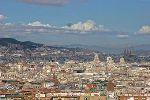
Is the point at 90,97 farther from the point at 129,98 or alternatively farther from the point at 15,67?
the point at 15,67

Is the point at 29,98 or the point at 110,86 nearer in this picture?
the point at 29,98

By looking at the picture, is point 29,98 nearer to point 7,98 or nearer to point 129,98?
point 7,98

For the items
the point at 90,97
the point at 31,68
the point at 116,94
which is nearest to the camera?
the point at 90,97

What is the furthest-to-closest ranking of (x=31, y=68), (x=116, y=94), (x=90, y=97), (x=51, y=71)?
(x=31, y=68), (x=51, y=71), (x=116, y=94), (x=90, y=97)

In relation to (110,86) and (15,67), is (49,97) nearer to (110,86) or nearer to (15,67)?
(110,86)

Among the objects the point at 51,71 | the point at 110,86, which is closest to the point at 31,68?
the point at 51,71

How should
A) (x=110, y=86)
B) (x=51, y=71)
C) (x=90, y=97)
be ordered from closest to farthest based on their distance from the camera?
(x=90, y=97), (x=110, y=86), (x=51, y=71)

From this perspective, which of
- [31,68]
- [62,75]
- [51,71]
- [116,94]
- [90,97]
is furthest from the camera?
[31,68]

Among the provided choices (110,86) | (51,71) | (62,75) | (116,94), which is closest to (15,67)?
(51,71)

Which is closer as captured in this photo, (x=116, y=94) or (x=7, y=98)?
(x=7, y=98)
